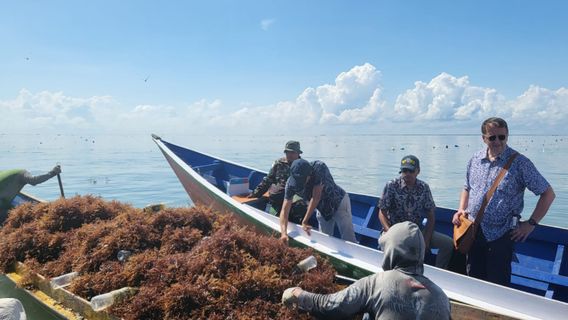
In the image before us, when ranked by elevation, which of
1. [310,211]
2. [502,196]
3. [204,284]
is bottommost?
[204,284]

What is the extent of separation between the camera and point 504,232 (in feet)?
12.4

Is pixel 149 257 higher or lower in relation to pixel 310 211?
lower

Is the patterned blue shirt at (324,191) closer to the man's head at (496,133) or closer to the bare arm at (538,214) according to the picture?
the man's head at (496,133)

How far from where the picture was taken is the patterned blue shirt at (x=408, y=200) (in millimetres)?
4496

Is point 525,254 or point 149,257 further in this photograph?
point 525,254

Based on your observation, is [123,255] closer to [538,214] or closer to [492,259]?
[492,259]

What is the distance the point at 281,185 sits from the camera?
6.67 meters

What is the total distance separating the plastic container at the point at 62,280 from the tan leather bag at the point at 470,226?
4549mm

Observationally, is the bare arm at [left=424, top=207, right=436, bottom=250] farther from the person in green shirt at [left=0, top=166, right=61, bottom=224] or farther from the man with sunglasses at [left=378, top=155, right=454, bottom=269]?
the person in green shirt at [left=0, top=166, right=61, bottom=224]

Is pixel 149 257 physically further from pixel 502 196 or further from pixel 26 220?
pixel 502 196

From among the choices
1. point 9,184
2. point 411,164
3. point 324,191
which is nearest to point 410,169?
point 411,164

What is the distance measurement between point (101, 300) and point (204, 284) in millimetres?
1031

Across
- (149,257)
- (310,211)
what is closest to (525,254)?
(310,211)

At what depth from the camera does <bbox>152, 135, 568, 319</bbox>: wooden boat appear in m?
3.55
